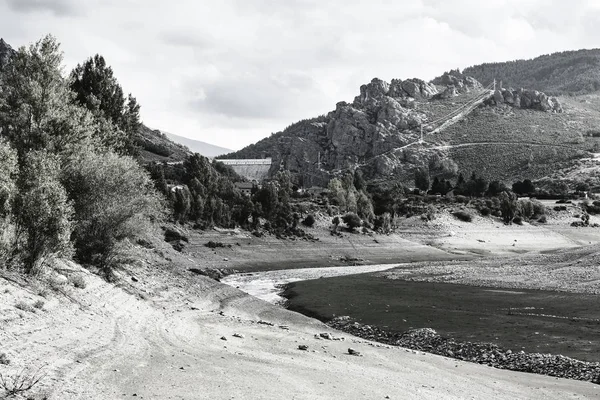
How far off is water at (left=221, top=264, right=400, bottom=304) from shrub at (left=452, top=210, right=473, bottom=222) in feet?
130

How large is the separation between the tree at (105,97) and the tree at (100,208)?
830 cm

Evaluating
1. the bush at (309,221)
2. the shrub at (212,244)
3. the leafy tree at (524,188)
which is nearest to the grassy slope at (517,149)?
the leafy tree at (524,188)

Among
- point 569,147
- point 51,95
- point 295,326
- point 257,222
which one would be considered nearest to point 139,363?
point 295,326

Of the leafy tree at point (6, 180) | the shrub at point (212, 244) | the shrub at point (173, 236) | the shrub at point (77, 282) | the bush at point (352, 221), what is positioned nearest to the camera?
the leafy tree at point (6, 180)

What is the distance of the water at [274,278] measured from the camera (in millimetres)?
40844

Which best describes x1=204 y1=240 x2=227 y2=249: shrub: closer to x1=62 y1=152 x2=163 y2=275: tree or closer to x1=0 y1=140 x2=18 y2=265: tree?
x1=62 y1=152 x2=163 y2=275: tree

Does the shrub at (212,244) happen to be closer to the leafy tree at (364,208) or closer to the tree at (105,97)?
the tree at (105,97)

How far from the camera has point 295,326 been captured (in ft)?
86.5

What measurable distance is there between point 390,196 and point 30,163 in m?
92.3

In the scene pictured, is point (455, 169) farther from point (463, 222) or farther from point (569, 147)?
point (463, 222)

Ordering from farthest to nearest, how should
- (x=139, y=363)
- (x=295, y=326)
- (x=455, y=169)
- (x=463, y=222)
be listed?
(x=455, y=169), (x=463, y=222), (x=295, y=326), (x=139, y=363)

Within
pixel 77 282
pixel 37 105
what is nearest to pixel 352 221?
pixel 37 105

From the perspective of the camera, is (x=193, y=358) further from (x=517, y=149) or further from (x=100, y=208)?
(x=517, y=149)

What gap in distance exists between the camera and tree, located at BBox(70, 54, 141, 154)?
37000mm
